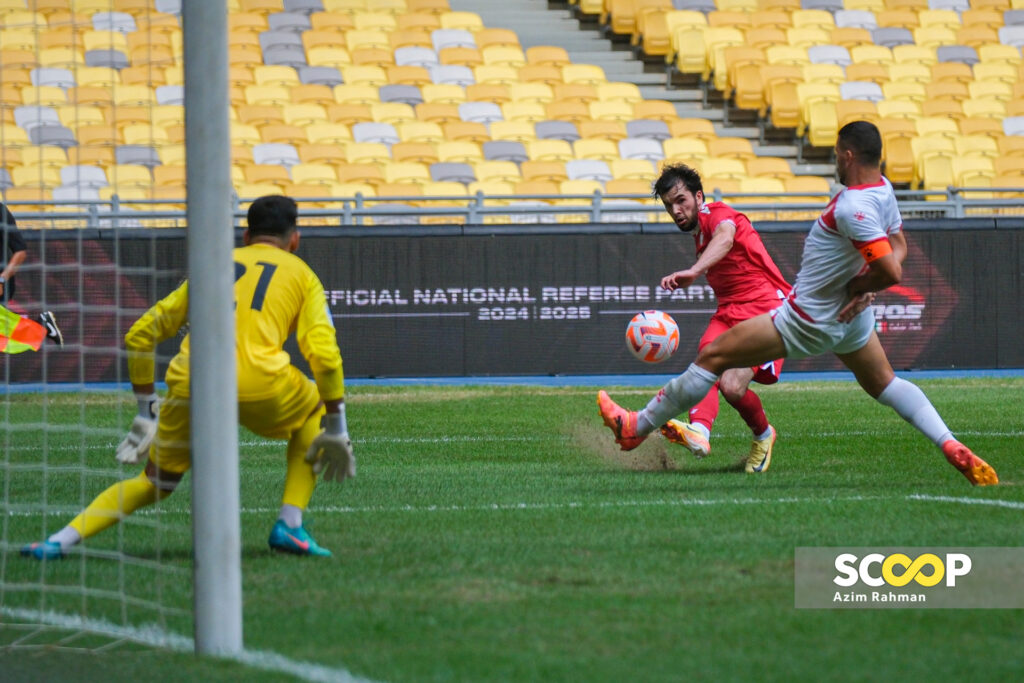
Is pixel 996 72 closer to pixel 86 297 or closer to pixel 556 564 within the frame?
pixel 86 297

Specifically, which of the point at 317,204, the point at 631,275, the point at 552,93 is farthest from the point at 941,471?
the point at 552,93

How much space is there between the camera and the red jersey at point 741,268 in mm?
8906

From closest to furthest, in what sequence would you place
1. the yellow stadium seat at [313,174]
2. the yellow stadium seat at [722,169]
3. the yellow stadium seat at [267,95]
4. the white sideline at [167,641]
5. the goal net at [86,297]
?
the white sideline at [167,641], the goal net at [86,297], the yellow stadium seat at [313,174], the yellow stadium seat at [722,169], the yellow stadium seat at [267,95]

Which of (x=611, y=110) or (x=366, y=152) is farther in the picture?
(x=611, y=110)

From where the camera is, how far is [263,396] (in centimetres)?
557

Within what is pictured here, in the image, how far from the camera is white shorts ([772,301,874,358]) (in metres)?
7.38

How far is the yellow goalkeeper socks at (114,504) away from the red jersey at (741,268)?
436cm

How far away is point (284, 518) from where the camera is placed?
567cm

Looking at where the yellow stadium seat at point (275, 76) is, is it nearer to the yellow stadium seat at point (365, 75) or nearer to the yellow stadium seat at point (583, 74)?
the yellow stadium seat at point (365, 75)

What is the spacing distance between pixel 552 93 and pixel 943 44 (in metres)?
7.88

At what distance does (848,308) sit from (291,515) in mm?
3217

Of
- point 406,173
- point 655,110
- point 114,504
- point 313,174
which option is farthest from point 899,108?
point 114,504

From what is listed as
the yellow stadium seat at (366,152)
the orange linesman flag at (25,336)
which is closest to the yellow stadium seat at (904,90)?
the yellow stadium seat at (366,152)

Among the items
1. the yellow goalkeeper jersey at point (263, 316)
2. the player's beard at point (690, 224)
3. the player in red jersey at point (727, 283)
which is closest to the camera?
the yellow goalkeeper jersey at point (263, 316)
